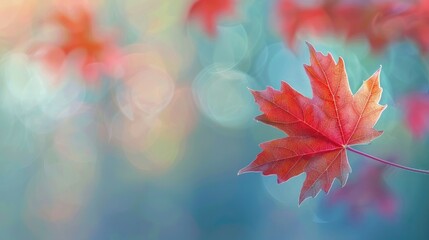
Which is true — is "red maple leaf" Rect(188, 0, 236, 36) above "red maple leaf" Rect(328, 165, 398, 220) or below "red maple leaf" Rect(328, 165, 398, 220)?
above

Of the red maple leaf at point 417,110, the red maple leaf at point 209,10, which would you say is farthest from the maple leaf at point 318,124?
the red maple leaf at point 417,110

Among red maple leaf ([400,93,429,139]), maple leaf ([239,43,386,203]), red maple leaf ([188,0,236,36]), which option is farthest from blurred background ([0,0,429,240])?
maple leaf ([239,43,386,203])

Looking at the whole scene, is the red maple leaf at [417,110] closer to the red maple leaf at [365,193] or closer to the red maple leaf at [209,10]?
the red maple leaf at [365,193]

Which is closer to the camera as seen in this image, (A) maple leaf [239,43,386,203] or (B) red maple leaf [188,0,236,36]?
(A) maple leaf [239,43,386,203]

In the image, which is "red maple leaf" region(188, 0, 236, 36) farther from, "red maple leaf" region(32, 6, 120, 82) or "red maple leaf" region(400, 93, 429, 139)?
"red maple leaf" region(400, 93, 429, 139)

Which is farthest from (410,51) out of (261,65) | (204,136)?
(204,136)

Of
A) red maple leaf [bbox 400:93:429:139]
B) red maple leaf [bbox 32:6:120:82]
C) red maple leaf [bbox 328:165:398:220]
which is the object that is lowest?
red maple leaf [bbox 328:165:398:220]
